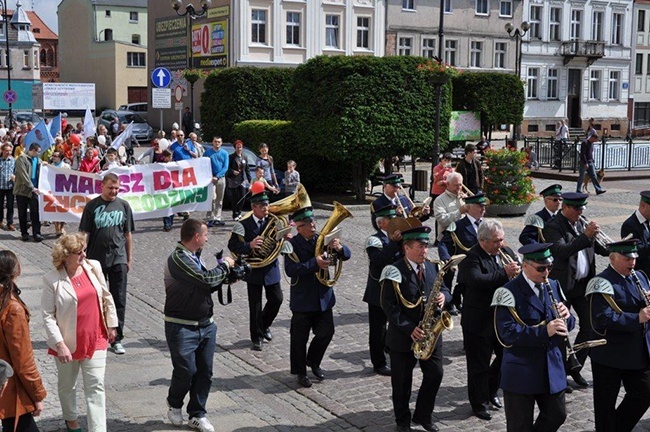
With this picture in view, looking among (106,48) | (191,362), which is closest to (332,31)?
(106,48)

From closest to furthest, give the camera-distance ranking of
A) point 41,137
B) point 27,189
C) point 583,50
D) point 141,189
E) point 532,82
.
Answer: point 141,189 → point 27,189 → point 41,137 → point 532,82 → point 583,50

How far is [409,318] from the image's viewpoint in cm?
738

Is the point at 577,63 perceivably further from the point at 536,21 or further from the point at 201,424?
the point at 201,424

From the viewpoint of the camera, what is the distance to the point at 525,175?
20.4 m

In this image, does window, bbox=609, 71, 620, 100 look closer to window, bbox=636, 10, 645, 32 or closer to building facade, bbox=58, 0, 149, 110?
window, bbox=636, 10, 645, 32

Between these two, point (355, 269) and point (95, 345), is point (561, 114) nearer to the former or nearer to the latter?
point (355, 269)

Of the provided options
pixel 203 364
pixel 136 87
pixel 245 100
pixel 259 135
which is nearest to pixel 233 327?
pixel 203 364

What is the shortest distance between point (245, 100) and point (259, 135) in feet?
21.6

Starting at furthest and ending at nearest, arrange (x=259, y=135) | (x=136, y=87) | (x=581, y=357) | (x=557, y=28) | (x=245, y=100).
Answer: (x=136, y=87) < (x=557, y=28) < (x=245, y=100) < (x=259, y=135) < (x=581, y=357)

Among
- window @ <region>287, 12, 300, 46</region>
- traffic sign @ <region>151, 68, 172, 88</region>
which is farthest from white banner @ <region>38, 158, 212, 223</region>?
window @ <region>287, 12, 300, 46</region>

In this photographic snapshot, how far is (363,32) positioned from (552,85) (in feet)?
51.7

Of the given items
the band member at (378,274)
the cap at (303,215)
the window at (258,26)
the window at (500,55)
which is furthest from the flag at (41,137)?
the window at (500,55)

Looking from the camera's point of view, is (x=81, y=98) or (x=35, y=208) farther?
(x=81, y=98)

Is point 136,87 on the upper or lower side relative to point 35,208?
upper
